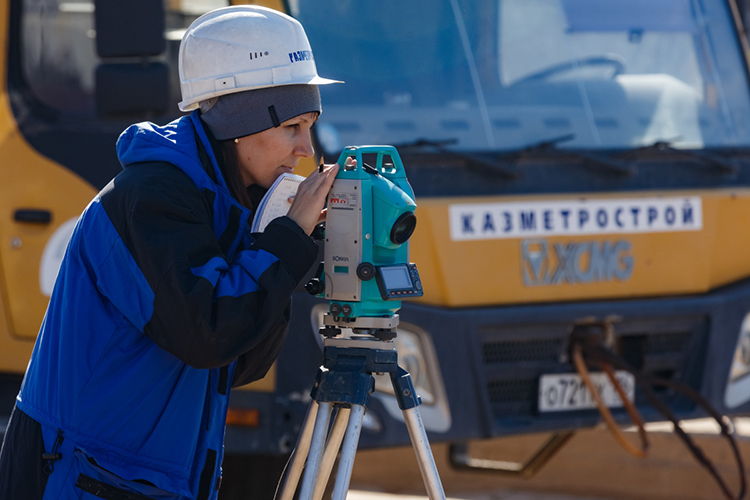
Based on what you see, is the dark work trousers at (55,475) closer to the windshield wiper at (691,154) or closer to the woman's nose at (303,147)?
the woman's nose at (303,147)

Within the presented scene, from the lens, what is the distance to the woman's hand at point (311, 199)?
210cm

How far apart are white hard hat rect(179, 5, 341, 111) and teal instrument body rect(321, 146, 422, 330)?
0.83 feet

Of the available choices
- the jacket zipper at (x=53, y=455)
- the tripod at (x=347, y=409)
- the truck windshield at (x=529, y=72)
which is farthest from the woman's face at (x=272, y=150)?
the truck windshield at (x=529, y=72)

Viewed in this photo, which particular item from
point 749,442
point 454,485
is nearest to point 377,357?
point 454,485

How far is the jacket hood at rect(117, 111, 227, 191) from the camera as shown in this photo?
2047 millimetres

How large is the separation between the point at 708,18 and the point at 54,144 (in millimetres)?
2850

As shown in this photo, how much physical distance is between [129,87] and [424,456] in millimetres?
1737

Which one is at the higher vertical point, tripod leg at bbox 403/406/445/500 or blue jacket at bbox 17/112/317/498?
blue jacket at bbox 17/112/317/498

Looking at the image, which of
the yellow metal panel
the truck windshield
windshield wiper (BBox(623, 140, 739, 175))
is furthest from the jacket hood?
the yellow metal panel

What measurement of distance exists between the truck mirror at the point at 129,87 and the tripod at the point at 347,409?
1382 millimetres

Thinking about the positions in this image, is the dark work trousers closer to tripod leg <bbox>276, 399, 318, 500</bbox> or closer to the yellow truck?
tripod leg <bbox>276, 399, 318, 500</bbox>

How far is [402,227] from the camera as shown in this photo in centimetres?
223

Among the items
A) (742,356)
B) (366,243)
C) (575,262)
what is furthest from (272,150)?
(742,356)

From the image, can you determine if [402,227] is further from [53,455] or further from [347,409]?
[53,455]
